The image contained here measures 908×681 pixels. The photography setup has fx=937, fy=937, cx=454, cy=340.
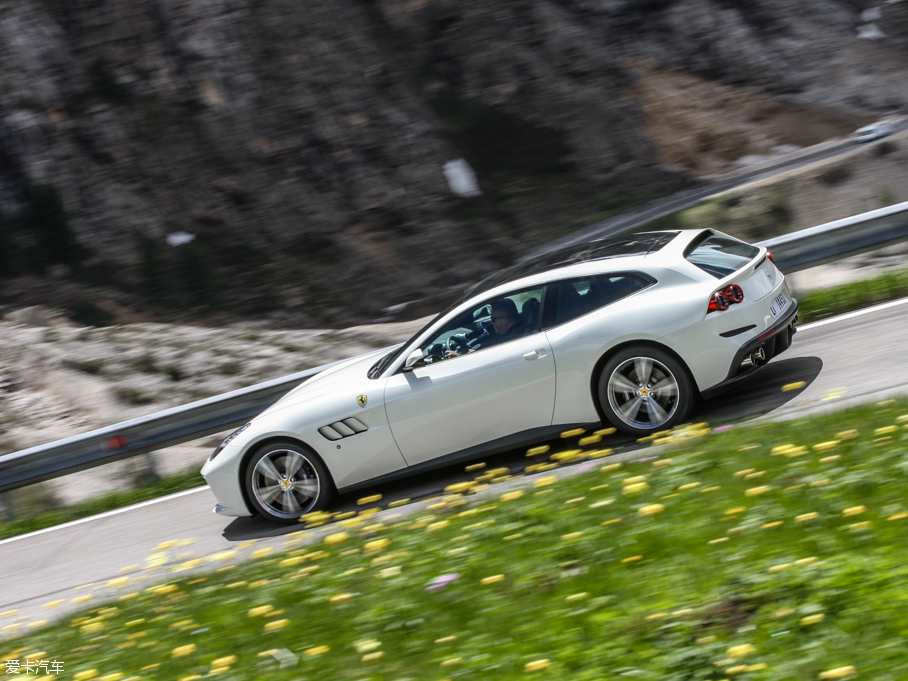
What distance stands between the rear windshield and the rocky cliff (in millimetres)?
19074

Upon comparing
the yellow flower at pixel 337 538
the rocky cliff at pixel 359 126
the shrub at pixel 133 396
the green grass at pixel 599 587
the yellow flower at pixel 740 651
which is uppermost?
the rocky cliff at pixel 359 126

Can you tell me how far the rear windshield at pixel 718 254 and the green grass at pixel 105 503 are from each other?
5.38m

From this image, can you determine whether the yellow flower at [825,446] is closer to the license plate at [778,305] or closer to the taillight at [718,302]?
the taillight at [718,302]

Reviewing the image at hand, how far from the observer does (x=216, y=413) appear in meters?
9.87

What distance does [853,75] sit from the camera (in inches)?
1439

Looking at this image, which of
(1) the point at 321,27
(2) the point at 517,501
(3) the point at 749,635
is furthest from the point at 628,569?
(1) the point at 321,27

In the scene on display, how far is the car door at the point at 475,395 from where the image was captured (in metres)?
6.39

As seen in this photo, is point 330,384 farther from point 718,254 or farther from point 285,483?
point 718,254

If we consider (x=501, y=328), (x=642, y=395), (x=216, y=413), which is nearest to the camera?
(x=642, y=395)

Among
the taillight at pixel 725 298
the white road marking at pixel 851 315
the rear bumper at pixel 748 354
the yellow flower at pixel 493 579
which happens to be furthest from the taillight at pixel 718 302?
the white road marking at pixel 851 315

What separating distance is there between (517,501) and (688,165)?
99.8 ft

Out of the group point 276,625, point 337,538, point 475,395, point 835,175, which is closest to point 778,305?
point 475,395

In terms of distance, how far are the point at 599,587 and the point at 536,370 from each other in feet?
8.42

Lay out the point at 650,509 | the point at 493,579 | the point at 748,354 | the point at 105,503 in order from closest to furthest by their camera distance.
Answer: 1. the point at 493,579
2. the point at 650,509
3. the point at 748,354
4. the point at 105,503
